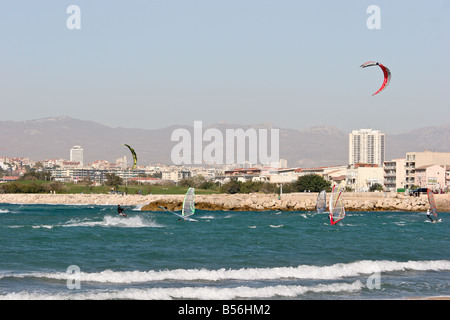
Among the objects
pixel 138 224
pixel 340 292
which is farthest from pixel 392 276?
pixel 138 224

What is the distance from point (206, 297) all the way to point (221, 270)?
3.31 meters

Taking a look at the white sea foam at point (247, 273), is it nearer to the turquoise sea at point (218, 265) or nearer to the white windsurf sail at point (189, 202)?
the turquoise sea at point (218, 265)

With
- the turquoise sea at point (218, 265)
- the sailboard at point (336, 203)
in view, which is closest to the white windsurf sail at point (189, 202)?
the turquoise sea at point (218, 265)

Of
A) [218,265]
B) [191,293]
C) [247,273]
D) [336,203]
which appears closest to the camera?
[191,293]

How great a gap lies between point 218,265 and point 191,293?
14.2ft

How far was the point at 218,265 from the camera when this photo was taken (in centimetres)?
1784

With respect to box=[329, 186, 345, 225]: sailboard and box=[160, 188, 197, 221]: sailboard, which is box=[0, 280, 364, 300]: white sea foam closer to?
box=[160, 188, 197, 221]: sailboard

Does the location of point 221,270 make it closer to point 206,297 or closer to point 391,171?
point 206,297

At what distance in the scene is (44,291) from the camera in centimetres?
1347

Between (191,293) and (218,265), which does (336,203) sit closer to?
(218,265)

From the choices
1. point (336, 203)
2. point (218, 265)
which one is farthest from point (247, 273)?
point (336, 203)

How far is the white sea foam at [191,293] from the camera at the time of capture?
42.3 ft

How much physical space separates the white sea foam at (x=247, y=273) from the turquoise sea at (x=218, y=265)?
25 mm

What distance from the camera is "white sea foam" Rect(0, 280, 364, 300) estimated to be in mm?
12883
